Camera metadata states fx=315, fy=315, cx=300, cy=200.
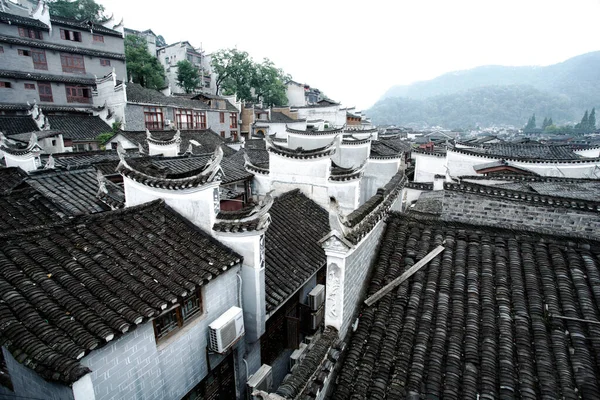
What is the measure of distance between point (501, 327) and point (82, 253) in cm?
774

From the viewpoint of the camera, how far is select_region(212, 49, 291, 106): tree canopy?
60.8 m

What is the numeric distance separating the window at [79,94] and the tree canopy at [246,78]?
25232 mm

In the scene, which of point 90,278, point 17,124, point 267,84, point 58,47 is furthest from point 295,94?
point 90,278

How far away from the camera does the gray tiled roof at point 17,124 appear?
27328 millimetres

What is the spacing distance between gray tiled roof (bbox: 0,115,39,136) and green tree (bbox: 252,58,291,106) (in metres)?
40.9

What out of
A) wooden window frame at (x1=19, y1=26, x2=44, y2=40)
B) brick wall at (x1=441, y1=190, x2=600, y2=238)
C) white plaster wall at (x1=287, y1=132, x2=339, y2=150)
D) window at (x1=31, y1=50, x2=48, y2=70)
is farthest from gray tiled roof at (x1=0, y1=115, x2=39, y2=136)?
brick wall at (x1=441, y1=190, x2=600, y2=238)

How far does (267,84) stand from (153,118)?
33.6m

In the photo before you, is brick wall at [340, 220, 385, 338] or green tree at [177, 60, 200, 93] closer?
brick wall at [340, 220, 385, 338]

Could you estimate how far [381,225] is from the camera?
749 cm

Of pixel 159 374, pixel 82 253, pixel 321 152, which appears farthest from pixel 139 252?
pixel 321 152

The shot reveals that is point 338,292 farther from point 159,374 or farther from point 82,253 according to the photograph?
point 82,253

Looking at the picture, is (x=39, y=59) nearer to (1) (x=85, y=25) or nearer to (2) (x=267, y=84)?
(1) (x=85, y=25)

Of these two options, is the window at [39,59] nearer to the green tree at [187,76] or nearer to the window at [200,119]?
the window at [200,119]

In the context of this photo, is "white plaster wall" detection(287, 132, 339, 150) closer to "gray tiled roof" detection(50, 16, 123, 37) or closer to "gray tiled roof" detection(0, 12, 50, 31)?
"gray tiled roof" detection(50, 16, 123, 37)
